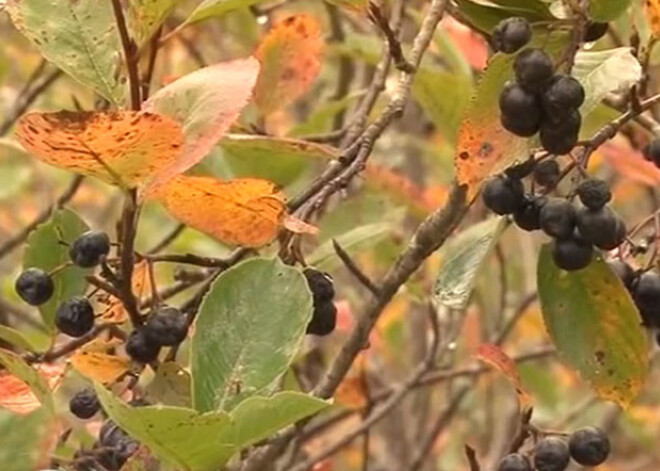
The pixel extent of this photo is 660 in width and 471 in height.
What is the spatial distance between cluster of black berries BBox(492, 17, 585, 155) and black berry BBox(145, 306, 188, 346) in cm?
20

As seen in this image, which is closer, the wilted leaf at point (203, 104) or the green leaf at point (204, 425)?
the green leaf at point (204, 425)

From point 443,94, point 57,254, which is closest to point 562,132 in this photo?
point 57,254

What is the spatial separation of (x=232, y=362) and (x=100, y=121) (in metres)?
0.14

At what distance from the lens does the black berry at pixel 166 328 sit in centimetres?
75

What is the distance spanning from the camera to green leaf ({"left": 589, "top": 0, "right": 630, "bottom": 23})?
2.51 ft

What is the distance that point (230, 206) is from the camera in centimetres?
78

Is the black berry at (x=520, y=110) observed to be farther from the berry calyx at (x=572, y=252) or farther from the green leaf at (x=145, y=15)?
the green leaf at (x=145, y=15)

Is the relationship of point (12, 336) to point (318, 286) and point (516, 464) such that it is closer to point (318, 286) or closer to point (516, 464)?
point (318, 286)

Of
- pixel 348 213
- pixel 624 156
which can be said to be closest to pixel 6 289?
pixel 348 213

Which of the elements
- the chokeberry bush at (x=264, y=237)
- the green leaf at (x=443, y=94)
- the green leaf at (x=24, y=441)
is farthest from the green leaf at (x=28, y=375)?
the green leaf at (x=443, y=94)

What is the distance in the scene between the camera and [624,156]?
114 centimetres

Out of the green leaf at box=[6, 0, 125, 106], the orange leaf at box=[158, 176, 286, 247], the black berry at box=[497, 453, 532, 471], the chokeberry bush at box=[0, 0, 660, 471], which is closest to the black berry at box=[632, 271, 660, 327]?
the chokeberry bush at box=[0, 0, 660, 471]

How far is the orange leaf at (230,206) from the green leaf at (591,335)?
0.18 meters

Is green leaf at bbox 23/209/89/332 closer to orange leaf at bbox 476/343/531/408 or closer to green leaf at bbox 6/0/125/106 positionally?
green leaf at bbox 6/0/125/106
